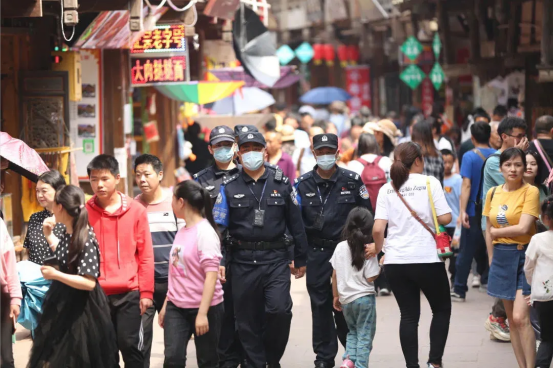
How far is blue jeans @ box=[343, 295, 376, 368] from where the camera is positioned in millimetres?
7941

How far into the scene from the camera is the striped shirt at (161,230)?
7949 mm

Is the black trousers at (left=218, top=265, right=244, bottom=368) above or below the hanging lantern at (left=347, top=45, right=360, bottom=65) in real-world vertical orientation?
below

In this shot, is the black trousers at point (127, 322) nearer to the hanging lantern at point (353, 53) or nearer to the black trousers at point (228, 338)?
the black trousers at point (228, 338)

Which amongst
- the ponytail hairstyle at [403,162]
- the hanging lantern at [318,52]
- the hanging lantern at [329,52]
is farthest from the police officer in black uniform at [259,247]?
the hanging lantern at [318,52]

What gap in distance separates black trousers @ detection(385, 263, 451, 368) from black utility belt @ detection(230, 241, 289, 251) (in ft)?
2.86

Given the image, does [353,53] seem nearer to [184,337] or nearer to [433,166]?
[433,166]

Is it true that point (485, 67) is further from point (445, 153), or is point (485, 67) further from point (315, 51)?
point (315, 51)

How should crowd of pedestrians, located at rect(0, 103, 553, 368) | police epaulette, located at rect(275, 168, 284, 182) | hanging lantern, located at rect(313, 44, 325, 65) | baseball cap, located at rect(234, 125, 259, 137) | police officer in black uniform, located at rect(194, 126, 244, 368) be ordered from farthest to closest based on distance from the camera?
hanging lantern, located at rect(313, 44, 325, 65) → baseball cap, located at rect(234, 125, 259, 137) → police officer in black uniform, located at rect(194, 126, 244, 368) → police epaulette, located at rect(275, 168, 284, 182) → crowd of pedestrians, located at rect(0, 103, 553, 368)

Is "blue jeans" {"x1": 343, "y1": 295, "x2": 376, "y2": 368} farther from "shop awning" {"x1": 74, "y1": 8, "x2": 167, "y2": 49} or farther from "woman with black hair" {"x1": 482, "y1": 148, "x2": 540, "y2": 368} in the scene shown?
"shop awning" {"x1": 74, "y1": 8, "x2": 167, "y2": 49}

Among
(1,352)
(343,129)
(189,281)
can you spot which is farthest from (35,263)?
(343,129)

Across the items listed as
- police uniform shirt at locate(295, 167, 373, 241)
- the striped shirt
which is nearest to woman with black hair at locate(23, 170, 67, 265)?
the striped shirt

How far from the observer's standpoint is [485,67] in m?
17.7

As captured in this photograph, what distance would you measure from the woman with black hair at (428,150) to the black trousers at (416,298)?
374cm

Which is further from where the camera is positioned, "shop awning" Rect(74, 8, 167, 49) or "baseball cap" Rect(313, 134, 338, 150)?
"shop awning" Rect(74, 8, 167, 49)
